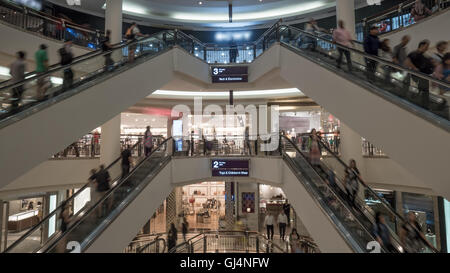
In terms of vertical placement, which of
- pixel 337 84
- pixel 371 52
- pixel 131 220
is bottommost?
pixel 131 220

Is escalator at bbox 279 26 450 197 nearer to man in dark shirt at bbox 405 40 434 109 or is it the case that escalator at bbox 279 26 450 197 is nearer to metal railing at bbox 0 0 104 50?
man in dark shirt at bbox 405 40 434 109

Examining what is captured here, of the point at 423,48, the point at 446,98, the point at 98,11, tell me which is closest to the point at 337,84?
the point at 423,48

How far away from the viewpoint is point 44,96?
4820 mm

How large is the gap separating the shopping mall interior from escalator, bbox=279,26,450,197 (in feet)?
0.08

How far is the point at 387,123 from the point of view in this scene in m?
4.66

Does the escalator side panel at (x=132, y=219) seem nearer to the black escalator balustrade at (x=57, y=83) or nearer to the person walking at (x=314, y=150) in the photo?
the black escalator balustrade at (x=57, y=83)

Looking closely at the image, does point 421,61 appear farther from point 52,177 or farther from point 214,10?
point 214,10

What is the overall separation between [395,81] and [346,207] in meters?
2.65

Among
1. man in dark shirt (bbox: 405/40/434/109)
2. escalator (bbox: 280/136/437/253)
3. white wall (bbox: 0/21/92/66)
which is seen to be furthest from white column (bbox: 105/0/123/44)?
man in dark shirt (bbox: 405/40/434/109)

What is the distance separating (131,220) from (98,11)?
12.1 metres

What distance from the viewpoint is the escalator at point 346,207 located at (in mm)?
4867

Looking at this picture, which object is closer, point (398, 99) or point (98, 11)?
point (398, 99)
